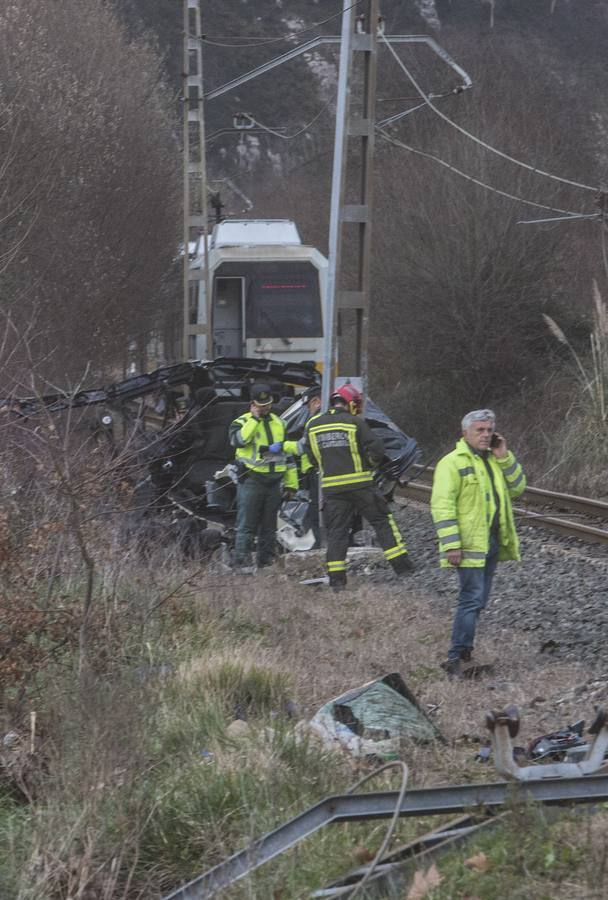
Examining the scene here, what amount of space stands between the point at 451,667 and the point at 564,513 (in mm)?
8415

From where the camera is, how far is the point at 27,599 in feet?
22.5

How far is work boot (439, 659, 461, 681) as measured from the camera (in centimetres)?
819

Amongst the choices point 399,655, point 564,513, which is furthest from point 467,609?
point 564,513

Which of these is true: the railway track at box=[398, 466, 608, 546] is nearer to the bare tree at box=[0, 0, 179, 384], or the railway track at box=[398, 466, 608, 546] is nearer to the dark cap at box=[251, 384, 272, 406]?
the dark cap at box=[251, 384, 272, 406]

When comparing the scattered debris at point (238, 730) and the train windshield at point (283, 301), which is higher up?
the scattered debris at point (238, 730)

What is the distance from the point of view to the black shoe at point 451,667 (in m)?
8.21

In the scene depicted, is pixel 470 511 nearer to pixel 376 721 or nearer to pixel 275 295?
pixel 376 721

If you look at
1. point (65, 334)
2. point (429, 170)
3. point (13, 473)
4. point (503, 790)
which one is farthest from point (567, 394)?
point (503, 790)

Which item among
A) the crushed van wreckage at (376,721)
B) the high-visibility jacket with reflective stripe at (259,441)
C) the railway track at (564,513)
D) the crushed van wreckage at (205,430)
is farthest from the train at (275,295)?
the crushed van wreckage at (376,721)

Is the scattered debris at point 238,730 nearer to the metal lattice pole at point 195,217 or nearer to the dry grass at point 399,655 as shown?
the dry grass at point 399,655

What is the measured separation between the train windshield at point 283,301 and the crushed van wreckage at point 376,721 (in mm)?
17881

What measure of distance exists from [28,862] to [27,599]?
2.28 meters

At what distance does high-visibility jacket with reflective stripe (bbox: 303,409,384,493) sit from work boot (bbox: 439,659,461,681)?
11.3 feet

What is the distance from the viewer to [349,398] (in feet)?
41.1
